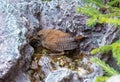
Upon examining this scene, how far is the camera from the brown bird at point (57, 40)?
3215 millimetres

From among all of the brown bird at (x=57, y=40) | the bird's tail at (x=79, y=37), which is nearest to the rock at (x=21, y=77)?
the brown bird at (x=57, y=40)

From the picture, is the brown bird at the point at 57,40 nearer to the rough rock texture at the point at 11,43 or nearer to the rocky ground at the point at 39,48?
the rocky ground at the point at 39,48

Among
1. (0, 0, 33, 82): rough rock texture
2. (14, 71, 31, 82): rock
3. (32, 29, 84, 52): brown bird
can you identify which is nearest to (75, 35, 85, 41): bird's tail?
(32, 29, 84, 52): brown bird

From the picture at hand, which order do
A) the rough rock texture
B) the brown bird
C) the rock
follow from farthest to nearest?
the brown bird → the rock → the rough rock texture

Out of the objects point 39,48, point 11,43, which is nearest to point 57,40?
point 39,48

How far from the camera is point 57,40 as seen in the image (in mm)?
3225

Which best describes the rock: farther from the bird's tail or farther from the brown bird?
the bird's tail

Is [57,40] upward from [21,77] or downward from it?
upward

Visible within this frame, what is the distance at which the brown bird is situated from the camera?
3.21m

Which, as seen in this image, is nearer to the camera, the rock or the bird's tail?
the rock

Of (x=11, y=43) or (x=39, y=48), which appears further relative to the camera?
(x=39, y=48)

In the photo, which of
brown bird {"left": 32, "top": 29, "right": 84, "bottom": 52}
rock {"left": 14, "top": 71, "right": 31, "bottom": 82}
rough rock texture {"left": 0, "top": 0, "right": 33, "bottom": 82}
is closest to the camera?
rough rock texture {"left": 0, "top": 0, "right": 33, "bottom": 82}

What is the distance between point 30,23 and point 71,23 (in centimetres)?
43

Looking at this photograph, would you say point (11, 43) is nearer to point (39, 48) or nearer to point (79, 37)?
point (39, 48)
